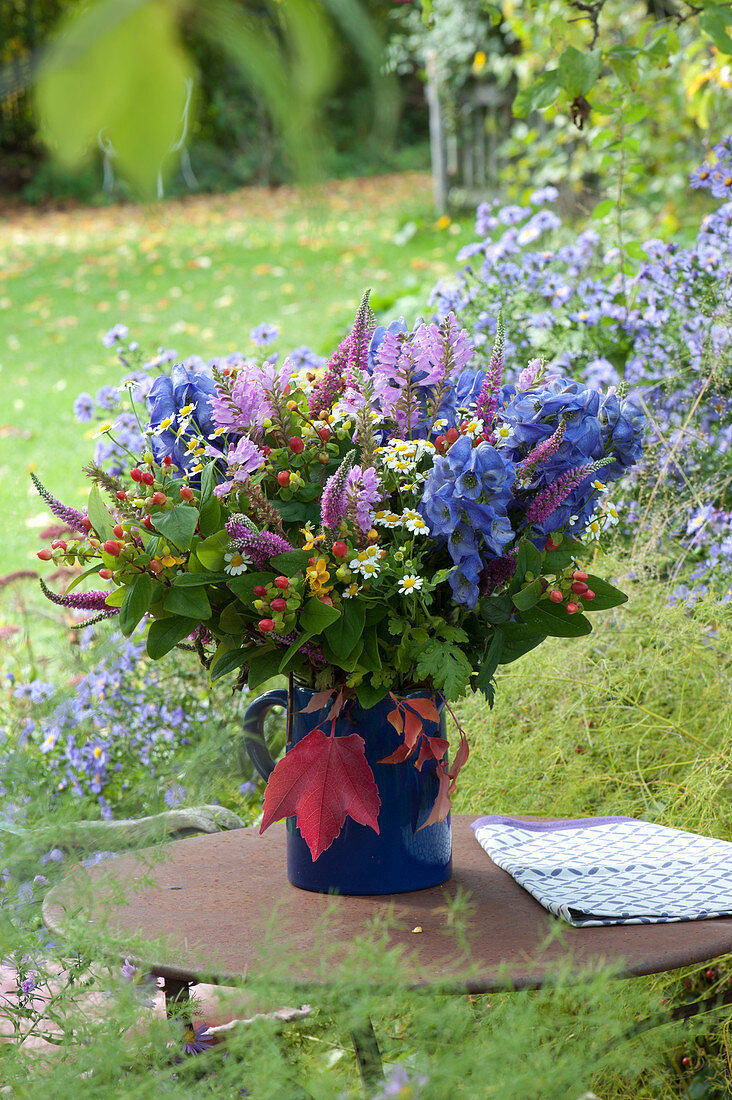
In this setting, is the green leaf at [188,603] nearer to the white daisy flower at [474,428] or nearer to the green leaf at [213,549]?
the green leaf at [213,549]

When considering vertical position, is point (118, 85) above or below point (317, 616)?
above

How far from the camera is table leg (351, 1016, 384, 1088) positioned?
2.70ft

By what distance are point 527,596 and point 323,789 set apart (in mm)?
246

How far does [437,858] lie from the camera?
103 cm

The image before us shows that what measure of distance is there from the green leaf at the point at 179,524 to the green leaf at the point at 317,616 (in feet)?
0.38

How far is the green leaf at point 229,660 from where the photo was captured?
0.96 meters

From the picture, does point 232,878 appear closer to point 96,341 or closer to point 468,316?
point 468,316

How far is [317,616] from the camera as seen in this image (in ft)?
2.94

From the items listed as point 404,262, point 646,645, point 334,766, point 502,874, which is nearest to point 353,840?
point 334,766

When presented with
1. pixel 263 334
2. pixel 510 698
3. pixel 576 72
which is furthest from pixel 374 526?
pixel 576 72

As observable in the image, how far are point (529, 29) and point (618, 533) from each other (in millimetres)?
2414

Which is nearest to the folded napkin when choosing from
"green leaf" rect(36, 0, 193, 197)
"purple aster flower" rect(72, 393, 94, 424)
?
"green leaf" rect(36, 0, 193, 197)

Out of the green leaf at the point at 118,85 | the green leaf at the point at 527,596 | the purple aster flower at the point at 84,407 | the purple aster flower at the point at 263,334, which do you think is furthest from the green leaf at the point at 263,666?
the purple aster flower at the point at 84,407

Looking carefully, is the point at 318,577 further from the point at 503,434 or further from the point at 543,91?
the point at 543,91
